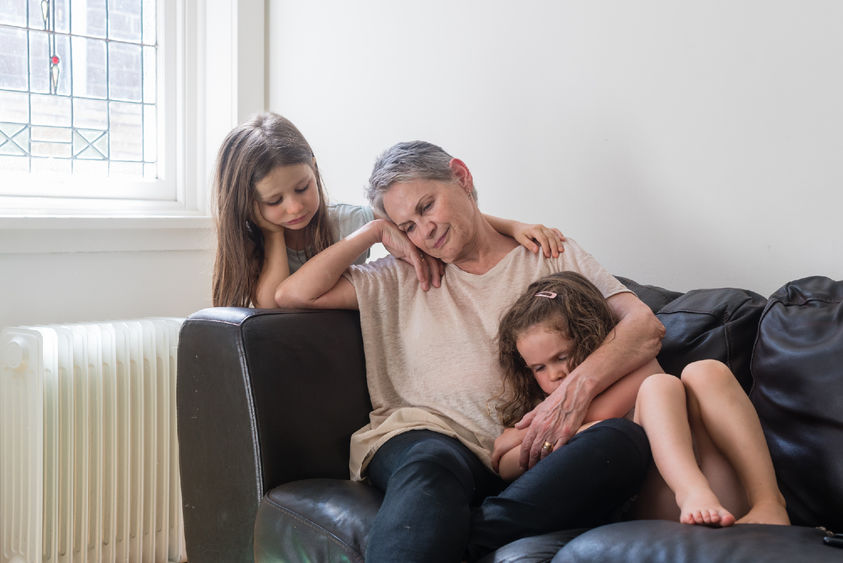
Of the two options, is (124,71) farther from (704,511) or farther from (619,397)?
(704,511)

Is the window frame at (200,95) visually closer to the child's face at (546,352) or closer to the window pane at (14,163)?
the window pane at (14,163)

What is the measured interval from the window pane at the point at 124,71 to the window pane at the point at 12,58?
280mm

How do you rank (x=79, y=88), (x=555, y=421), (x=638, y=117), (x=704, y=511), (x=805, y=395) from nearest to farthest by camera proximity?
(x=704, y=511) < (x=805, y=395) < (x=555, y=421) < (x=638, y=117) < (x=79, y=88)

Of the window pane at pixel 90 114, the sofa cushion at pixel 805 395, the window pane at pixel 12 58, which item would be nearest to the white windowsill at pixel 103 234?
the window pane at pixel 90 114

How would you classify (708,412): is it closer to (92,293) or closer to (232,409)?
(232,409)

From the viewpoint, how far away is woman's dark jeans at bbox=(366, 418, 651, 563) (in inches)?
51.1

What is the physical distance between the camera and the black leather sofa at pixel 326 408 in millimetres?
1459

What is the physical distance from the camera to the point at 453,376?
178cm

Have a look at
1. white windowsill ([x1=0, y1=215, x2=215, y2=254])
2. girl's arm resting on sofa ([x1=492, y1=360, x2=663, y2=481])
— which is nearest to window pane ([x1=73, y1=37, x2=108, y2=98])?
white windowsill ([x1=0, y1=215, x2=215, y2=254])

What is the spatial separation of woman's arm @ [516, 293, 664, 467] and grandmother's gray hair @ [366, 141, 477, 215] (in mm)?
506

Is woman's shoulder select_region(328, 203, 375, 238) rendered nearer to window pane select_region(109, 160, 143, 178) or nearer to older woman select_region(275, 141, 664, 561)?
older woman select_region(275, 141, 664, 561)

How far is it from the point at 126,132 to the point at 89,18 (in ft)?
1.26

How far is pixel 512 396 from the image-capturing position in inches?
68.4

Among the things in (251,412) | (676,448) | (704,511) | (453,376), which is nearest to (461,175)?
(453,376)
